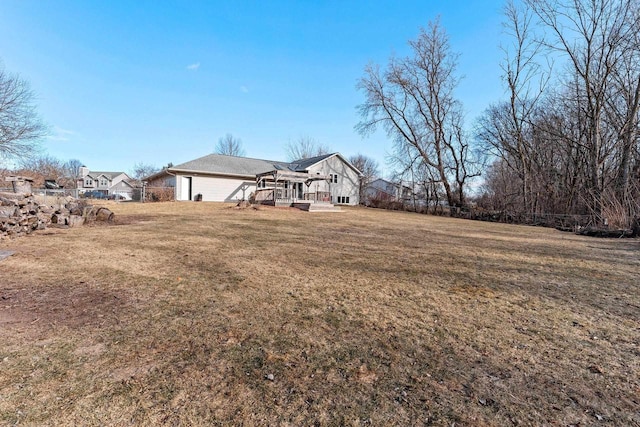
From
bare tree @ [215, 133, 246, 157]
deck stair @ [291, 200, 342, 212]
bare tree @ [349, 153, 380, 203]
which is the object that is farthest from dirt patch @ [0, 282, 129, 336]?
bare tree @ [215, 133, 246, 157]

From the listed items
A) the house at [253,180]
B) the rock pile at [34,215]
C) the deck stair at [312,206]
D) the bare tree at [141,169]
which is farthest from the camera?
the bare tree at [141,169]

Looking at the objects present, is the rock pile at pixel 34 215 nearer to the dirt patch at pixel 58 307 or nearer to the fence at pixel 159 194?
the dirt patch at pixel 58 307

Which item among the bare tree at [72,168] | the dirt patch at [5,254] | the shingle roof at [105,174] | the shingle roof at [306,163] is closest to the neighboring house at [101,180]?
the shingle roof at [105,174]

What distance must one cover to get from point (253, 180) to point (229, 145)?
29857 mm

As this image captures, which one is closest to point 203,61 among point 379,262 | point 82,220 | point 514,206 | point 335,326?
point 82,220

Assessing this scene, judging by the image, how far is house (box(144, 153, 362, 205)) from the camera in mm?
21641

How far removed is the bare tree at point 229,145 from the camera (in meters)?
51.4

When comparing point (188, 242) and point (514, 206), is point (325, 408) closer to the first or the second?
point (188, 242)

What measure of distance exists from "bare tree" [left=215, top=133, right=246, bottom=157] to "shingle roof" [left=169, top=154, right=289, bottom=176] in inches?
1005

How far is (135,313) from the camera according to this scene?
2.81m

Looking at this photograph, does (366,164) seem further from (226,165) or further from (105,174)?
(105,174)

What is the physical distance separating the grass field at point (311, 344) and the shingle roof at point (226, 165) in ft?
62.6

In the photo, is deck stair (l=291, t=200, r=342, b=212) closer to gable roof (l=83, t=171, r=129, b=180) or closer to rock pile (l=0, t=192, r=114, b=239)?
rock pile (l=0, t=192, r=114, b=239)

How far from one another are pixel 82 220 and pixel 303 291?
30.4ft
